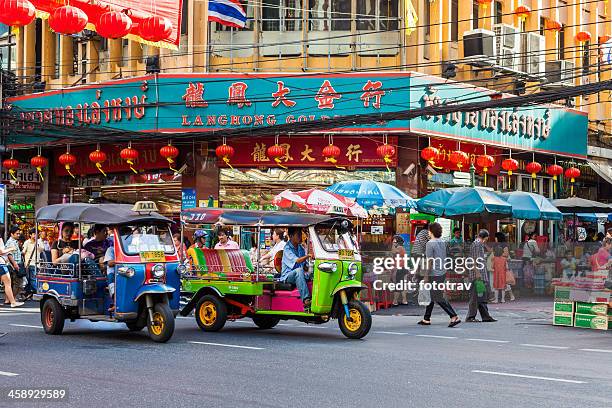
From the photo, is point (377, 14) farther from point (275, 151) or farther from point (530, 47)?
point (275, 151)

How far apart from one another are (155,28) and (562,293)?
1037 centimetres

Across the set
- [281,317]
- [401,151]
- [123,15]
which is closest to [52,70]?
[401,151]

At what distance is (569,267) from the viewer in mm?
Result: 22859

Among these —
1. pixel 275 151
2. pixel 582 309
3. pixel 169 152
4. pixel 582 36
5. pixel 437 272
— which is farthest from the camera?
pixel 582 36

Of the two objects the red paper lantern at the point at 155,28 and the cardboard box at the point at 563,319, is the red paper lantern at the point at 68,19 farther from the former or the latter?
the cardboard box at the point at 563,319

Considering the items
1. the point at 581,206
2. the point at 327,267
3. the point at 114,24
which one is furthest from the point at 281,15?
the point at 327,267

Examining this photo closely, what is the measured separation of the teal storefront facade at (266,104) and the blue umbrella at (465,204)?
346 centimetres

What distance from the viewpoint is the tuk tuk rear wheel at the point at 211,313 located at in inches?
662

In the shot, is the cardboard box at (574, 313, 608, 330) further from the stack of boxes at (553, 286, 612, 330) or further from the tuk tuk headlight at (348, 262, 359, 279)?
the tuk tuk headlight at (348, 262, 359, 279)

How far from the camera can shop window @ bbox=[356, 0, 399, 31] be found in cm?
3155

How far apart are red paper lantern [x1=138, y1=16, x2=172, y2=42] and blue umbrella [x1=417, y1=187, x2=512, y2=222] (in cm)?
807

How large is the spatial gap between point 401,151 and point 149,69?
8421 millimetres

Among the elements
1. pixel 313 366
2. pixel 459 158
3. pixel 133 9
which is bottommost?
pixel 313 366

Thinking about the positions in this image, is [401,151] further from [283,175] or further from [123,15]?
[123,15]
